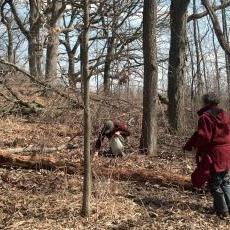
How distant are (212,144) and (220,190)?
0.62 m

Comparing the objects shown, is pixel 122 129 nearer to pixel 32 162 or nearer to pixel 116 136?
pixel 116 136

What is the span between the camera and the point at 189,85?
19844mm

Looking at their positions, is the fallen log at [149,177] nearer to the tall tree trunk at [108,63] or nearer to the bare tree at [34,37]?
the tall tree trunk at [108,63]

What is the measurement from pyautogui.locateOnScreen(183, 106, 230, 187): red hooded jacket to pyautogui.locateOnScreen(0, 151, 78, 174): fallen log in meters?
2.54

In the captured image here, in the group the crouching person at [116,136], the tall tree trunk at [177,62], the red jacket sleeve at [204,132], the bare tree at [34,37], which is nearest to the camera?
the red jacket sleeve at [204,132]

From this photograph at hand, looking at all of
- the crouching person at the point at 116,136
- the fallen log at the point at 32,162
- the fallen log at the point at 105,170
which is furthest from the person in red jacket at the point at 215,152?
the crouching person at the point at 116,136

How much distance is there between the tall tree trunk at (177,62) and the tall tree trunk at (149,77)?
3.49 m

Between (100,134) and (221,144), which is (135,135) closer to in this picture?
(100,134)

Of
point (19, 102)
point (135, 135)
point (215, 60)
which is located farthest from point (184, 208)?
point (215, 60)

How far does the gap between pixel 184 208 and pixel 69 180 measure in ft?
6.38

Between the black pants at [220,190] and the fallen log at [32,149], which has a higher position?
the fallen log at [32,149]

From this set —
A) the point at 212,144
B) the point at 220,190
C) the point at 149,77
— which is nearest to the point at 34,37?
the point at 149,77

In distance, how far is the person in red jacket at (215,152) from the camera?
22.3 feet

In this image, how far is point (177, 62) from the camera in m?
14.1
